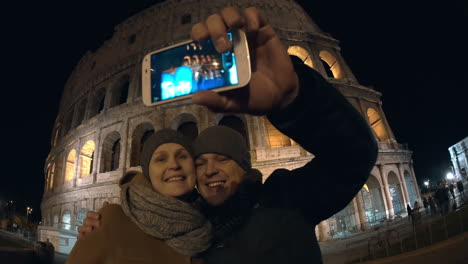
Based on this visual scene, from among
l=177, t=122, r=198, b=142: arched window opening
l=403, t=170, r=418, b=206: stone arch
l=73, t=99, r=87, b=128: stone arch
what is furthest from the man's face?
l=73, t=99, r=87, b=128: stone arch

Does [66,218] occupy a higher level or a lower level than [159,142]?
lower

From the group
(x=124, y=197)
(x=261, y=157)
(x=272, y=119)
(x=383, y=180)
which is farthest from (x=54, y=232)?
(x=383, y=180)

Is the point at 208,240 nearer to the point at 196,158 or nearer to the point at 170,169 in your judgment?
the point at 170,169

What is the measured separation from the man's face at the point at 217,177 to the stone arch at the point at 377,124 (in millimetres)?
18523

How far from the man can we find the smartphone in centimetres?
10

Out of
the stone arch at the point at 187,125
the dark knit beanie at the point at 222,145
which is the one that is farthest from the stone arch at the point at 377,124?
the dark knit beanie at the point at 222,145

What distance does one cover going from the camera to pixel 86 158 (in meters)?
17.6

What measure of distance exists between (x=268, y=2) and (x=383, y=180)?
15730 mm

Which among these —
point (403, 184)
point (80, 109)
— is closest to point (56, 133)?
point (80, 109)

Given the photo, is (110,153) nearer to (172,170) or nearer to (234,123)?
(234,123)

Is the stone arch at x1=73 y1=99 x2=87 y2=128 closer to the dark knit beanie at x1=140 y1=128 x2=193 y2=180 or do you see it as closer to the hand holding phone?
the dark knit beanie at x1=140 y1=128 x2=193 y2=180

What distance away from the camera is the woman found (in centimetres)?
121

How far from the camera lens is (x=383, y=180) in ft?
48.3

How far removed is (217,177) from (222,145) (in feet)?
0.85
